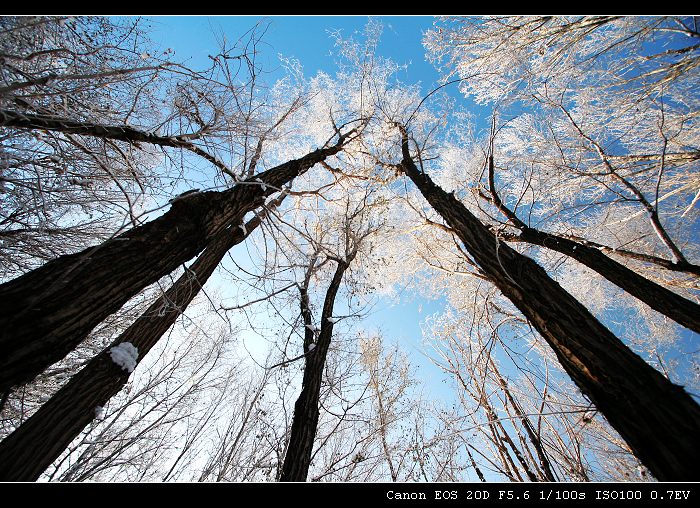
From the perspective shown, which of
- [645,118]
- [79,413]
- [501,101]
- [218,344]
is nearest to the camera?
[79,413]

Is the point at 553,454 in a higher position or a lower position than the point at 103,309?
higher

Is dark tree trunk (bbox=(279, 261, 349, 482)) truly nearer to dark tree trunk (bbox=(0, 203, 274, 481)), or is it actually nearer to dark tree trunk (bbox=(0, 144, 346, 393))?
dark tree trunk (bbox=(0, 203, 274, 481))

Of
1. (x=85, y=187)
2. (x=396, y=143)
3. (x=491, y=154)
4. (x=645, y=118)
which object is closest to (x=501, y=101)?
(x=491, y=154)

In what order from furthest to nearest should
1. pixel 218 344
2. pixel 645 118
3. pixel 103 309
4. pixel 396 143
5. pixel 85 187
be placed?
pixel 218 344 → pixel 396 143 → pixel 645 118 → pixel 85 187 → pixel 103 309

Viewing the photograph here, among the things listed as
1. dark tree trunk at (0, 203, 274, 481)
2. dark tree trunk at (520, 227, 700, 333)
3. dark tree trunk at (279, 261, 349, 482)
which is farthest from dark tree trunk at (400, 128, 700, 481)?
dark tree trunk at (279, 261, 349, 482)

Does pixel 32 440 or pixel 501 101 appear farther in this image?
pixel 501 101

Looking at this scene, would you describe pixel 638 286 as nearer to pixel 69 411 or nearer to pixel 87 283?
pixel 87 283

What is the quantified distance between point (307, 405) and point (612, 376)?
3.11m

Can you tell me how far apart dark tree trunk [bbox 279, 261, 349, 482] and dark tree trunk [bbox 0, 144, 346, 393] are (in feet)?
8.08

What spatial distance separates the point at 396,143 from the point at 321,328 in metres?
3.59

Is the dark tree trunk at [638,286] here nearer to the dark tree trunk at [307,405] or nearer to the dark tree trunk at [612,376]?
the dark tree trunk at [612,376]

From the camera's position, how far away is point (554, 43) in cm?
402

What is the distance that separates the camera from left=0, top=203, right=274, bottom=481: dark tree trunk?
2.28 meters
